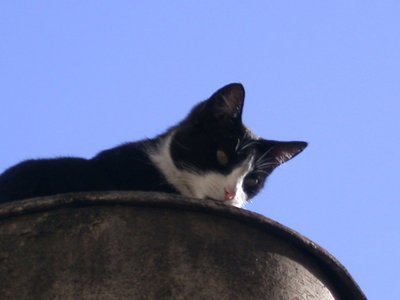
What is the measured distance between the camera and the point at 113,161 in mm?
3191

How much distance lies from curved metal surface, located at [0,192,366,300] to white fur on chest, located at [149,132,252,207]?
1.20 m

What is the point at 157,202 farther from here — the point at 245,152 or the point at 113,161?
the point at 245,152

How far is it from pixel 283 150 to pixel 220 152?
41 cm

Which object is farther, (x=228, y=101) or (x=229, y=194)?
(x=228, y=101)

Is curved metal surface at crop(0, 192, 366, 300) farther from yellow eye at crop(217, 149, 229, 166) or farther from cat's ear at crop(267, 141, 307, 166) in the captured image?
cat's ear at crop(267, 141, 307, 166)

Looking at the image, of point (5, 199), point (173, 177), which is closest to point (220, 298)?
point (5, 199)

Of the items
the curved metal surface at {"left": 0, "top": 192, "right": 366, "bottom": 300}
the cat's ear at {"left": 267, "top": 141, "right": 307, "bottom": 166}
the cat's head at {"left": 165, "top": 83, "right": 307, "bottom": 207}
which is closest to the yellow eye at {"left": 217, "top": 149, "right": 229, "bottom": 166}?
the cat's head at {"left": 165, "top": 83, "right": 307, "bottom": 207}

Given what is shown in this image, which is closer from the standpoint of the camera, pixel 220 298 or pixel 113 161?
pixel 220 298

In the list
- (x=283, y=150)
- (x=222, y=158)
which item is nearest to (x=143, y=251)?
(x=222, y=158)

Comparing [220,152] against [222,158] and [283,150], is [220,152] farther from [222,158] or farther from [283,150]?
[283,150]

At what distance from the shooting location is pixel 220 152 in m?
3.41

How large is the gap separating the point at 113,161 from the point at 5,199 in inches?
19.1

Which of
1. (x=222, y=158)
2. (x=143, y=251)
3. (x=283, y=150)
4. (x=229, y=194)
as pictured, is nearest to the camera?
(x=143, y=251)

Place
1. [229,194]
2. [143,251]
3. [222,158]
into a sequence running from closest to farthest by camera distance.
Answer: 1. [143,251]
2. [229,194]
3. [222,158]
